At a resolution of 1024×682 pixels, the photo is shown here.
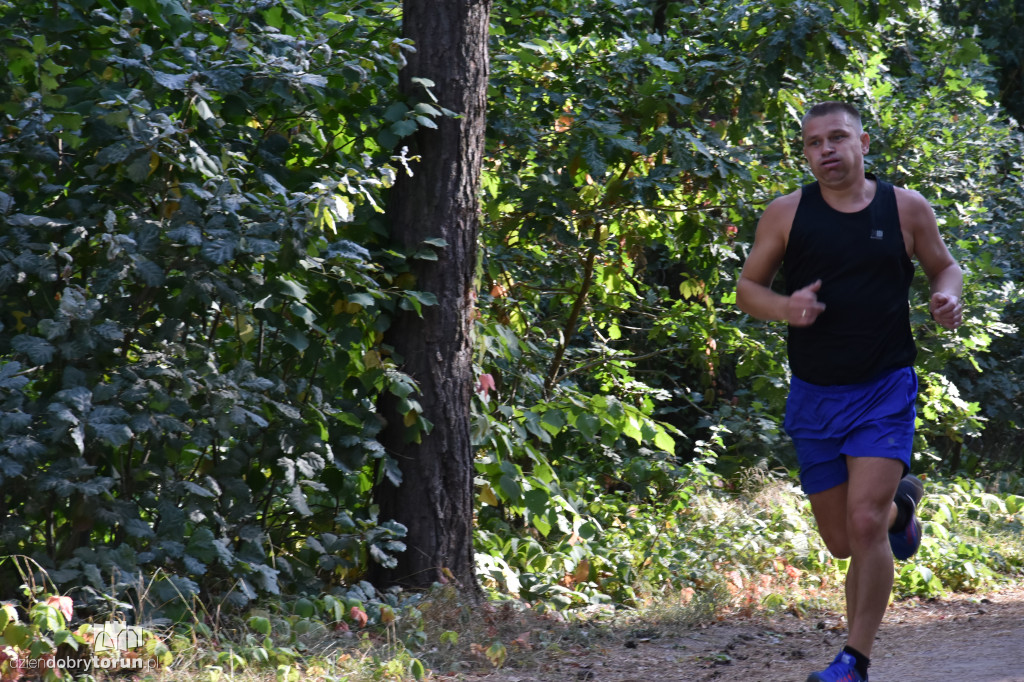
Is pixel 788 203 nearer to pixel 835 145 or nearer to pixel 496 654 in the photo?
pixel 835 145

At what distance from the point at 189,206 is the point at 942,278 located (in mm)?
3013

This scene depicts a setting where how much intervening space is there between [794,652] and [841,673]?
62.6 inches

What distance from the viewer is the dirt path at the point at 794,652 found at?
471 cm

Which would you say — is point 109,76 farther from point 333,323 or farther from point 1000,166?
point 1000,166

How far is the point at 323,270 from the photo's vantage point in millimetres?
4812

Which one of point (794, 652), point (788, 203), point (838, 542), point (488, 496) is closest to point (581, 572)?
point (488, 496)

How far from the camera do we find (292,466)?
475 cm

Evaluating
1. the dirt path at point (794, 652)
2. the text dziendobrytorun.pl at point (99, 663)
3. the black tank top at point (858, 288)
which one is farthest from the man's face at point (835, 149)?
the text dziendobrytorun.pl at point (99, 663)

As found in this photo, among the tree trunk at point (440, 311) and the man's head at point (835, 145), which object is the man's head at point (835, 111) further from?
the tree trunk at point (440, 311)

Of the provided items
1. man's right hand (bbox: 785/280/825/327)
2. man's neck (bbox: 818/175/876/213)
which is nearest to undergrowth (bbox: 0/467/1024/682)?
Answer: man's right hand (bbox: 785/280/825/327)

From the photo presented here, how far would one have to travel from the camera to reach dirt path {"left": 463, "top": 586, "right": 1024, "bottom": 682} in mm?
4707

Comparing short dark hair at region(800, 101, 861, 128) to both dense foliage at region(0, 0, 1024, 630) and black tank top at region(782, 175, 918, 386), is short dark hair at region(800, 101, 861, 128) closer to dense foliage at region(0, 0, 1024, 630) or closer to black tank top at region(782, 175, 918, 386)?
black tank top at region(782, 175, 918, 386)

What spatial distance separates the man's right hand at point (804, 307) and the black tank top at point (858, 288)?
0.68ft

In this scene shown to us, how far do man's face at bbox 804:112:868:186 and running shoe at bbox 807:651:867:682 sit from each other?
5.91ft
